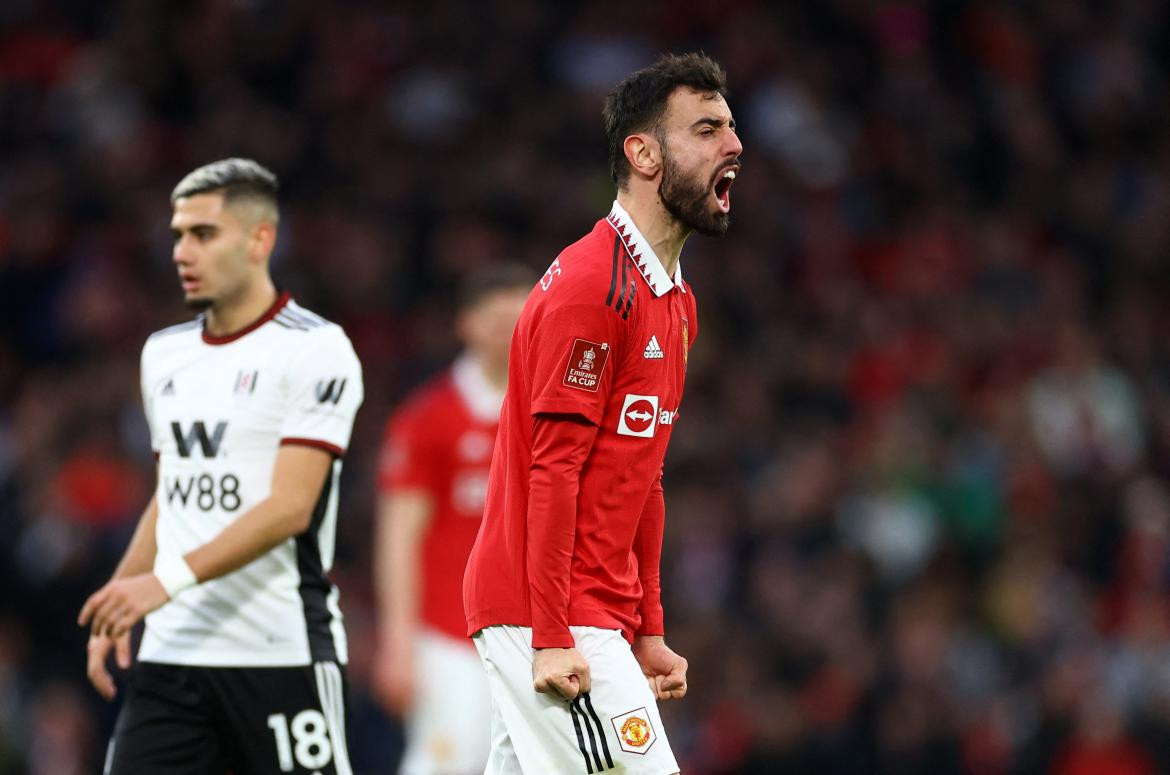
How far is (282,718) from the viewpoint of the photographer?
540cm

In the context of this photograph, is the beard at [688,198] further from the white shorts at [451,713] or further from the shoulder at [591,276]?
the white shorts at [451,713]

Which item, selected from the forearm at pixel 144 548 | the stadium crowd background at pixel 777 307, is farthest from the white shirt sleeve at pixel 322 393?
the stadium crowd background at pixel 777 307

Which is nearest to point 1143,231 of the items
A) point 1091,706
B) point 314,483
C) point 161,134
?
point 1091,706

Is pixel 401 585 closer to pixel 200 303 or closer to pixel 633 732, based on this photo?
pixel 200 303

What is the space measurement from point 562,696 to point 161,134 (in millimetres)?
11019

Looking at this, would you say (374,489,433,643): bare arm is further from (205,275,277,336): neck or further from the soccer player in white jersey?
(205,275,277,336): neck

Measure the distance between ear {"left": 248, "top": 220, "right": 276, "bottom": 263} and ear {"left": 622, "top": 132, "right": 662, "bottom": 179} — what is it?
169 cm

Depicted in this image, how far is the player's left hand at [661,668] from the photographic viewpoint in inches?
187

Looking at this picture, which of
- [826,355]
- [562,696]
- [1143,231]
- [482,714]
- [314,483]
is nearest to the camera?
[562,696]

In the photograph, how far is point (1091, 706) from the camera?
10812 millimetres

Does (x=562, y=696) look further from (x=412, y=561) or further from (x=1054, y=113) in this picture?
(x=1054, y=113)

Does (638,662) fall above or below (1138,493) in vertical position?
above

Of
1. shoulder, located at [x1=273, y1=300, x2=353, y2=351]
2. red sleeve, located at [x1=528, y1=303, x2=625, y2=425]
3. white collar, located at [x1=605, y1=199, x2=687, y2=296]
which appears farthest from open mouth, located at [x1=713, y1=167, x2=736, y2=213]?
shoulder, located at [x1=273, y1=300, x2=353, y2=351]

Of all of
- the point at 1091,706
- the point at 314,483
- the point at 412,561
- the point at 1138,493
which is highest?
the point at 314,483
